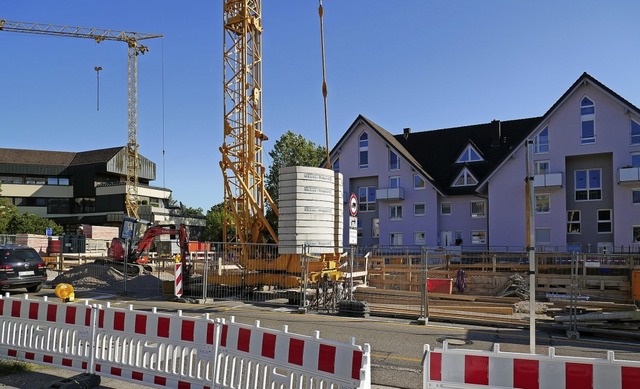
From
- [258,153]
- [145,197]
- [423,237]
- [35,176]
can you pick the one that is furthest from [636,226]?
[35,176]

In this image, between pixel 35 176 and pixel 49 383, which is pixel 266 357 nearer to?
pixel 49 383

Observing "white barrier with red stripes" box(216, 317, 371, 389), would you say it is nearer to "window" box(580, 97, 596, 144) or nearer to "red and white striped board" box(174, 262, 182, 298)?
"red and white striped board" box(174, 262, 182, 298)

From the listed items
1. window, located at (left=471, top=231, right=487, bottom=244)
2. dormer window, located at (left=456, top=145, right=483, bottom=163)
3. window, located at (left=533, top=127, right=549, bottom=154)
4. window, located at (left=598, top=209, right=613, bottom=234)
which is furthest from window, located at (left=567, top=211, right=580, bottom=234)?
dormer window, located at (left=456, top=145, right=483, bottom=163)

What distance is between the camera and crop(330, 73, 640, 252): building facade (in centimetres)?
3275

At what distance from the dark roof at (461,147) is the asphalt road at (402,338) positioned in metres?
27.7

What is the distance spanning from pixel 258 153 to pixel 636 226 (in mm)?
24898

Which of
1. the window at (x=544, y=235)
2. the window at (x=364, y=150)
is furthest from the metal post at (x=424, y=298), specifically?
the window at (x=364, y=150)

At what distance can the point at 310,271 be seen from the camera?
16.5 metres

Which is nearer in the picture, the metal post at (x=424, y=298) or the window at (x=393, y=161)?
the metal post at (x=424, y=298)

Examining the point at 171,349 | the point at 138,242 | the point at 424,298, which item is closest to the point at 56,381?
the point at 171,349

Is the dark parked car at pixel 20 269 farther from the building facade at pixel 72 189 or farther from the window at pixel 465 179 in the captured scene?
the building facade at pixel 72 189

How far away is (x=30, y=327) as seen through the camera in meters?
7.63

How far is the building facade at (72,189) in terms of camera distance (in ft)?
248

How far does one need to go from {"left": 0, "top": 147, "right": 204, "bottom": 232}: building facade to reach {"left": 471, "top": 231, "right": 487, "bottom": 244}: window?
46142 mm
